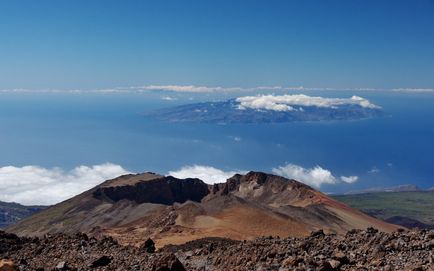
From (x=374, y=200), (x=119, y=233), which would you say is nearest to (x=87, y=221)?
(x=119, y=233)

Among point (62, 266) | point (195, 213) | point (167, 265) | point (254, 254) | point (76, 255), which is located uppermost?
point (167, 265)

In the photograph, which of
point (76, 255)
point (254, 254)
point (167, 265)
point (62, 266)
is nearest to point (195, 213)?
point (76, 255)

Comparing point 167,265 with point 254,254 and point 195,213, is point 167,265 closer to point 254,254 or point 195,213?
point 254,254

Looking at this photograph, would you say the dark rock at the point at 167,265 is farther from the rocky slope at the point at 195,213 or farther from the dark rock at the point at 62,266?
the rocky slope at the point at 195,213

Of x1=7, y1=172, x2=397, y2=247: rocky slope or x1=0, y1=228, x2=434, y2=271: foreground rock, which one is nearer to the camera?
x1=0, y1=228, x2=434, y2=271: foreground rock

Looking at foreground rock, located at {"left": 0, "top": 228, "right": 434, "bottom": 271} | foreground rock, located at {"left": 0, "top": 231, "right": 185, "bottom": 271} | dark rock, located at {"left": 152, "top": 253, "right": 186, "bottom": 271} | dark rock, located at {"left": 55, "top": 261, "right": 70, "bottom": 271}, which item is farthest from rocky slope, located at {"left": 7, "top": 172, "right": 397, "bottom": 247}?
dark rock, located at {"left": 152, "top": 253, "right": 186, "bottom": 271}

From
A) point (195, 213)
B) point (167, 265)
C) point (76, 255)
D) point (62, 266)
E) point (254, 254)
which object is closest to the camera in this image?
point (167, 265)

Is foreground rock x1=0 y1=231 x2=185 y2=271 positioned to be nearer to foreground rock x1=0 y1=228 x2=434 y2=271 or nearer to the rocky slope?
foreground rock x1=0 y1=228 x2=434 y2=271

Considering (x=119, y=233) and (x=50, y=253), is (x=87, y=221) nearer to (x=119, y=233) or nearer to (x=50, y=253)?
(x=119, y=233)
